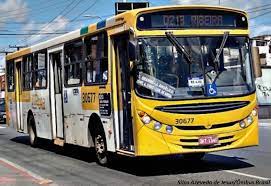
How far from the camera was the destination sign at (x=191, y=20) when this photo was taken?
10.8 metres

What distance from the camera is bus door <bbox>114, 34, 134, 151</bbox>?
1109cm

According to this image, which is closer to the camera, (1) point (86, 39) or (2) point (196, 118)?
(2) point (196, 118)

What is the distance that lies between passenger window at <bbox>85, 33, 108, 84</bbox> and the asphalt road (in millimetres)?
1947

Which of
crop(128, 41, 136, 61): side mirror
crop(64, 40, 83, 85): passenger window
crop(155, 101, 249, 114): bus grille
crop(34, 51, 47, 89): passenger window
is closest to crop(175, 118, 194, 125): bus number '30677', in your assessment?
crop(155, 101, 249, 114): bus grille

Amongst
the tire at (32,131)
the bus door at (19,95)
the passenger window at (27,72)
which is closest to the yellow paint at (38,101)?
the passenger window at (27,72)

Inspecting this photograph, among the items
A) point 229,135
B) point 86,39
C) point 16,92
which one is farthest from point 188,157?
point 16,92

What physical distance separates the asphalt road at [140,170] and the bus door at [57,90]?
86 centimetres

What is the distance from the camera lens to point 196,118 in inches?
415

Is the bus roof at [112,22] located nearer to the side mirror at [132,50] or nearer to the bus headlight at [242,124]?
the side mirror at [132,50]

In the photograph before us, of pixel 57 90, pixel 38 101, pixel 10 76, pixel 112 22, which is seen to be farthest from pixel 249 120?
pixel 10 76

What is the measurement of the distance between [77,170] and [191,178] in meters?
3.07

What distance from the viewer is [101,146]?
1270 cm

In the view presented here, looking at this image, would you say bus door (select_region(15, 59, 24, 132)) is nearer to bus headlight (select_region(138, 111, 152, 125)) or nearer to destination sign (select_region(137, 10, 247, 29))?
destination sign (select_region(137, 10, 247, 29))

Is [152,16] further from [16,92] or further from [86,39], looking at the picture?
[16,92]
